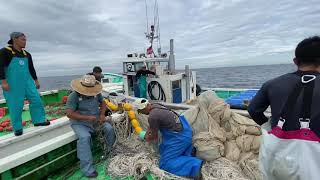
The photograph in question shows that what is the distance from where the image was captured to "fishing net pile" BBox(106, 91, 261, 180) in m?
3.48

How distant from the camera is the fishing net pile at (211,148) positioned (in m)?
3.48

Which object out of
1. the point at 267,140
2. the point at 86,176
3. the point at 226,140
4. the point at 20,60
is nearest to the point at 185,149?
the point at 226,140

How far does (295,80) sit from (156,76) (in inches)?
252

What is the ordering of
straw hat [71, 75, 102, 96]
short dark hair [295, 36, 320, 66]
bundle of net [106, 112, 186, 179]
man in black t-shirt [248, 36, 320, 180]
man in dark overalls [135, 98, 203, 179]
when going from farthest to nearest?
straw hat [71, 75, 102, 96], bundle of net [106, 112, 186, 179], man in dark overalls [135, 98, 203, 179], short dark hair [295, 36, 320, 66], man in black t-shirt [248, 36, 320, 180]

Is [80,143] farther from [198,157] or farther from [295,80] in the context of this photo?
[295,80]

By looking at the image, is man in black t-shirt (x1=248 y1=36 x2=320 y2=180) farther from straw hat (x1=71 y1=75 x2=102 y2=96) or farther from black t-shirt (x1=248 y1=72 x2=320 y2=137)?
straw hat (x1=71 y1=75 x2=102 y2=96)

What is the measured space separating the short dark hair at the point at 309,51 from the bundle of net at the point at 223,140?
199 centimetres

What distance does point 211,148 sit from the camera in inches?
145

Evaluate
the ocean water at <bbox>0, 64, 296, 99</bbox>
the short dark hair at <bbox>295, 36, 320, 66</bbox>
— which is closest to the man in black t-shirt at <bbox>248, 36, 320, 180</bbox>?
the short dark hair at <bbox>295, 36, 320, 66</bbox>

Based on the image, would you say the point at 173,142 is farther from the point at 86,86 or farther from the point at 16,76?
the point at 16,76

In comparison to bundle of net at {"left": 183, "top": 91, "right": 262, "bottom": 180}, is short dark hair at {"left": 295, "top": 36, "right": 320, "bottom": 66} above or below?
above

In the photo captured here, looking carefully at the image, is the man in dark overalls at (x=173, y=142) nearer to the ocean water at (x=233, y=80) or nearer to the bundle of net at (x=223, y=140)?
the bundle of net at (x=223, y=140)

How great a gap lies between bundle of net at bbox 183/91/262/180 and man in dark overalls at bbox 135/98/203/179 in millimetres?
189

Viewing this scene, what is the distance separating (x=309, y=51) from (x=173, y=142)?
2211mm
